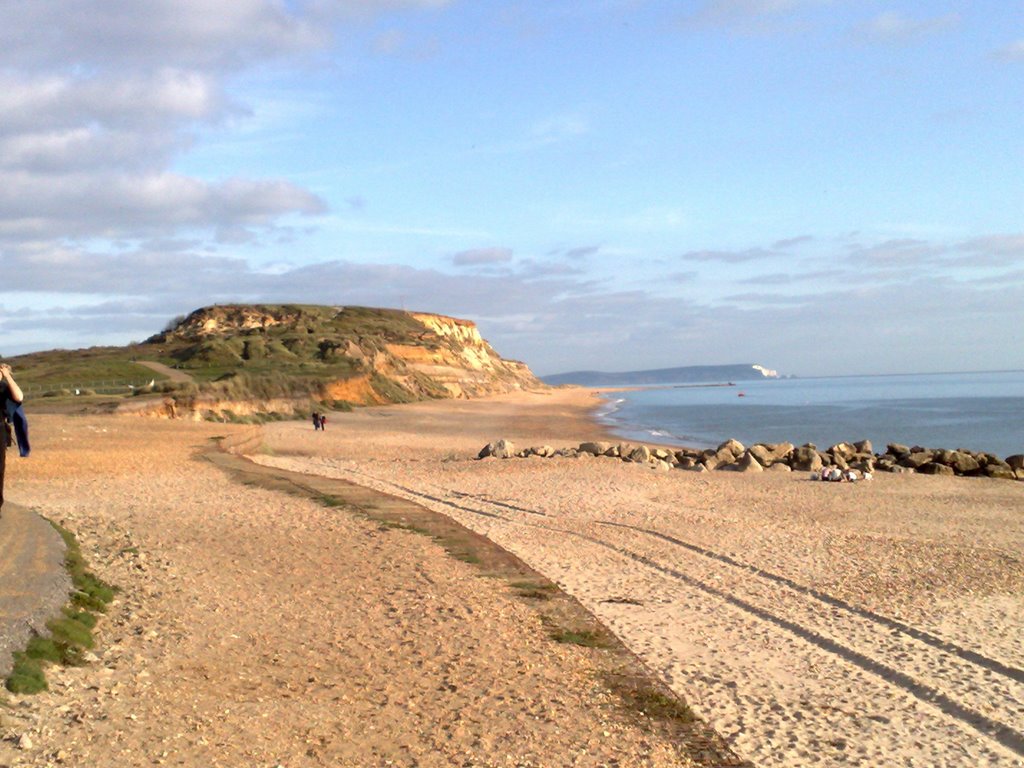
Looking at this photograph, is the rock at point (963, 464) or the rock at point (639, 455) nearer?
the rock at point (639, 455)

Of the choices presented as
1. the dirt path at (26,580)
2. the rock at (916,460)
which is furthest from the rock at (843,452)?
the dirt path at (26,580)

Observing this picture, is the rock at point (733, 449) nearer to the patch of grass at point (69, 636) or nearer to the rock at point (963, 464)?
the rock at point (963, 464)

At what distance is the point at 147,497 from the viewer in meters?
15.2

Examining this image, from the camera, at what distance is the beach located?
5551mm

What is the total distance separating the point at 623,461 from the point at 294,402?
27.1 metres

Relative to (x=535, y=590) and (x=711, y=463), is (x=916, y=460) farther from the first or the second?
(x=535, y=590)

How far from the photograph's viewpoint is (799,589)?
34.8 ft

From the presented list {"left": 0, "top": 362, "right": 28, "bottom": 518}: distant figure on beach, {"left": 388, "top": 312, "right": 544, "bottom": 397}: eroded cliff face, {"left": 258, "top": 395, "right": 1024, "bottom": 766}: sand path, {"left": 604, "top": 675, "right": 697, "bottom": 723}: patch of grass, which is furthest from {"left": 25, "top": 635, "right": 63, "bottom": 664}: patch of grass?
{"left": 388, "top": 312, "right": 544, "bottom": 397}: eroded cliff face

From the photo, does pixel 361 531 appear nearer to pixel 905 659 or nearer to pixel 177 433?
pixel 905 659

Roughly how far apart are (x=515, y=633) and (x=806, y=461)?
1928 centimetres

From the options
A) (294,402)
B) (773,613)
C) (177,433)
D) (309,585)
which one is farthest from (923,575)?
(294,402)

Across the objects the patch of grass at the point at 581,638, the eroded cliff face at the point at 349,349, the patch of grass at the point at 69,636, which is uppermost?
the eroded cliff face at the point at 349,349

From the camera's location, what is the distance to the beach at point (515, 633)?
555cm

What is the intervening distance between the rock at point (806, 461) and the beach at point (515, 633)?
7.50 meters
